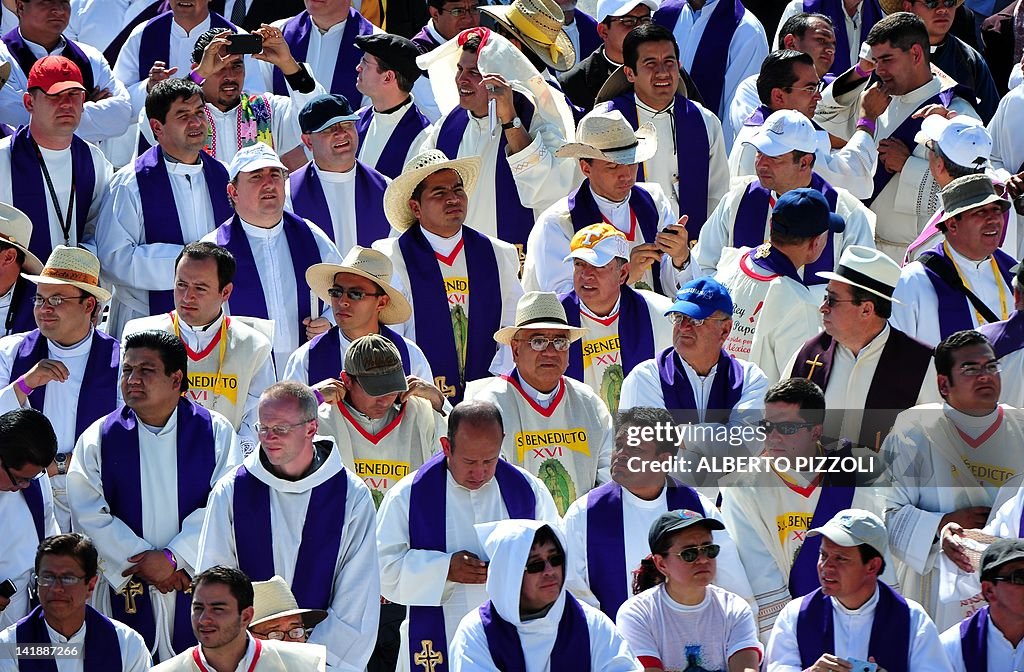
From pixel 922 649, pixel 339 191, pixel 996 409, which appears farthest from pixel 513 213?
pixel 922 649

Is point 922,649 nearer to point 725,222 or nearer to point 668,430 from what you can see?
point 668,430

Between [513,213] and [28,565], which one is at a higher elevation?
[513,213]

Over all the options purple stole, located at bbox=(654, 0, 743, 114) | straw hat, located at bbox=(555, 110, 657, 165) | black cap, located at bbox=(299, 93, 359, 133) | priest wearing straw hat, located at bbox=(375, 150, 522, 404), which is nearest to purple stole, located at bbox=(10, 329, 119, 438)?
priest wearing straw hat, located at bbox=(375, 150, 522, 404)

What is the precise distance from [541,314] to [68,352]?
86.7 inches

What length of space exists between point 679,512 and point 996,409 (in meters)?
1.63

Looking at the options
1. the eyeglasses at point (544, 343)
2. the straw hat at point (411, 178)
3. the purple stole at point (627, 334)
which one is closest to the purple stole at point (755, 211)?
the purple stole at point (627, 334)

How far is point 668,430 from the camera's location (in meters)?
8.66

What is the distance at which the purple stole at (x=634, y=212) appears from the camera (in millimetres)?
10570

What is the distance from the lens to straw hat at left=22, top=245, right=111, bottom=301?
31.1ft

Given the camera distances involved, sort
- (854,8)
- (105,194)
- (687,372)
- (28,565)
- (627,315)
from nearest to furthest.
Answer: (28,565), (687,372), (627,315), (105,194), (854,8)

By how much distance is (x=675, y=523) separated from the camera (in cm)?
809

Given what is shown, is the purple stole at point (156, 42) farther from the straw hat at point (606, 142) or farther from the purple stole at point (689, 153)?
the straw hat at point (606, 142)

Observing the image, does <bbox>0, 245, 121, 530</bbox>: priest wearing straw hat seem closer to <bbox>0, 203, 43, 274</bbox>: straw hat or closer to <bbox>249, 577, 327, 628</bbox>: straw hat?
<bbox>0, 203, 43, 274</bbox>: straw hat

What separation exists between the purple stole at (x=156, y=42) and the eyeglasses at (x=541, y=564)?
5314mm
